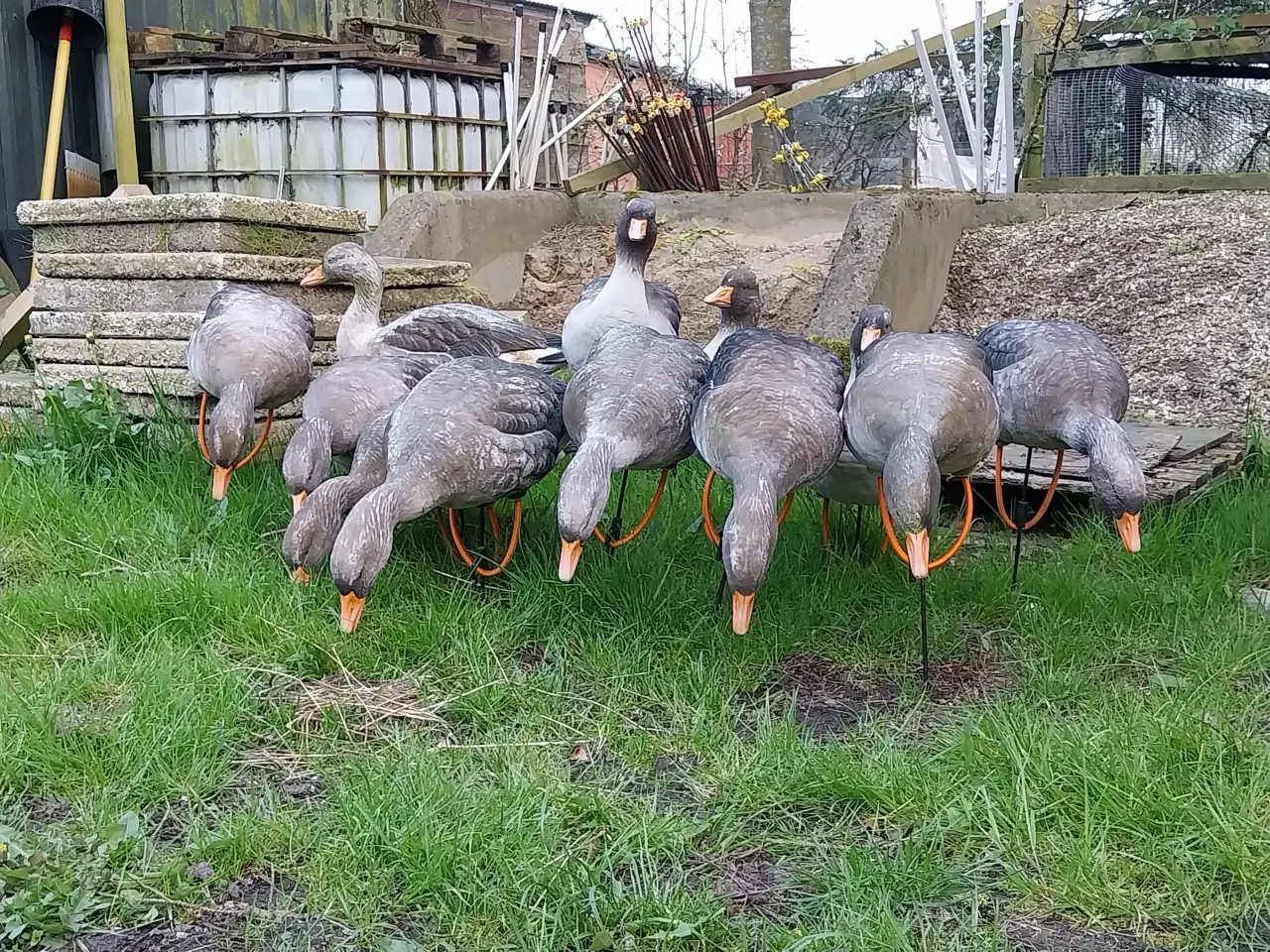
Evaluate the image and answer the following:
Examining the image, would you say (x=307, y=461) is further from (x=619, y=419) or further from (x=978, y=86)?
(x=978, y=86)

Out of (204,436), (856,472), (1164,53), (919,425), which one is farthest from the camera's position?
(1164,53)

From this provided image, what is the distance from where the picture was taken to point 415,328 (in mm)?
4781

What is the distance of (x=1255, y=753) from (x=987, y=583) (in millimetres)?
1180

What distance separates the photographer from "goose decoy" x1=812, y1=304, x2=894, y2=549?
12.2 ft

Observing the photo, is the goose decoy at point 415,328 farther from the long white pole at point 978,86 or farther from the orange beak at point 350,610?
the long white pole at point 978,86

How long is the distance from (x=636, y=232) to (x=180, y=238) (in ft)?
6.56

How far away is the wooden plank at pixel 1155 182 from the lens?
23.7ft

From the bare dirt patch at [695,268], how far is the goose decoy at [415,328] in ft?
5.56

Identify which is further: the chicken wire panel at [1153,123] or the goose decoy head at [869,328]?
the chicken wire panel at [1153,123]

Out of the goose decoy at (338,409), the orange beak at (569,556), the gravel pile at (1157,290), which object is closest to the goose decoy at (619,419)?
the orange beak at (569,556)

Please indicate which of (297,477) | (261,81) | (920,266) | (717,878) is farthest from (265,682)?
(261,81)

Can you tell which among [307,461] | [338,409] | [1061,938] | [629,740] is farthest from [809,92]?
[1061,938]

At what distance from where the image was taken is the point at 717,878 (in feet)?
8.32

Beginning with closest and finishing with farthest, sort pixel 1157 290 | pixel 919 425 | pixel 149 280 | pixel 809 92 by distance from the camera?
pixel 919 425
pixel 149 280
pixel 1157 290
pixel 809 92
